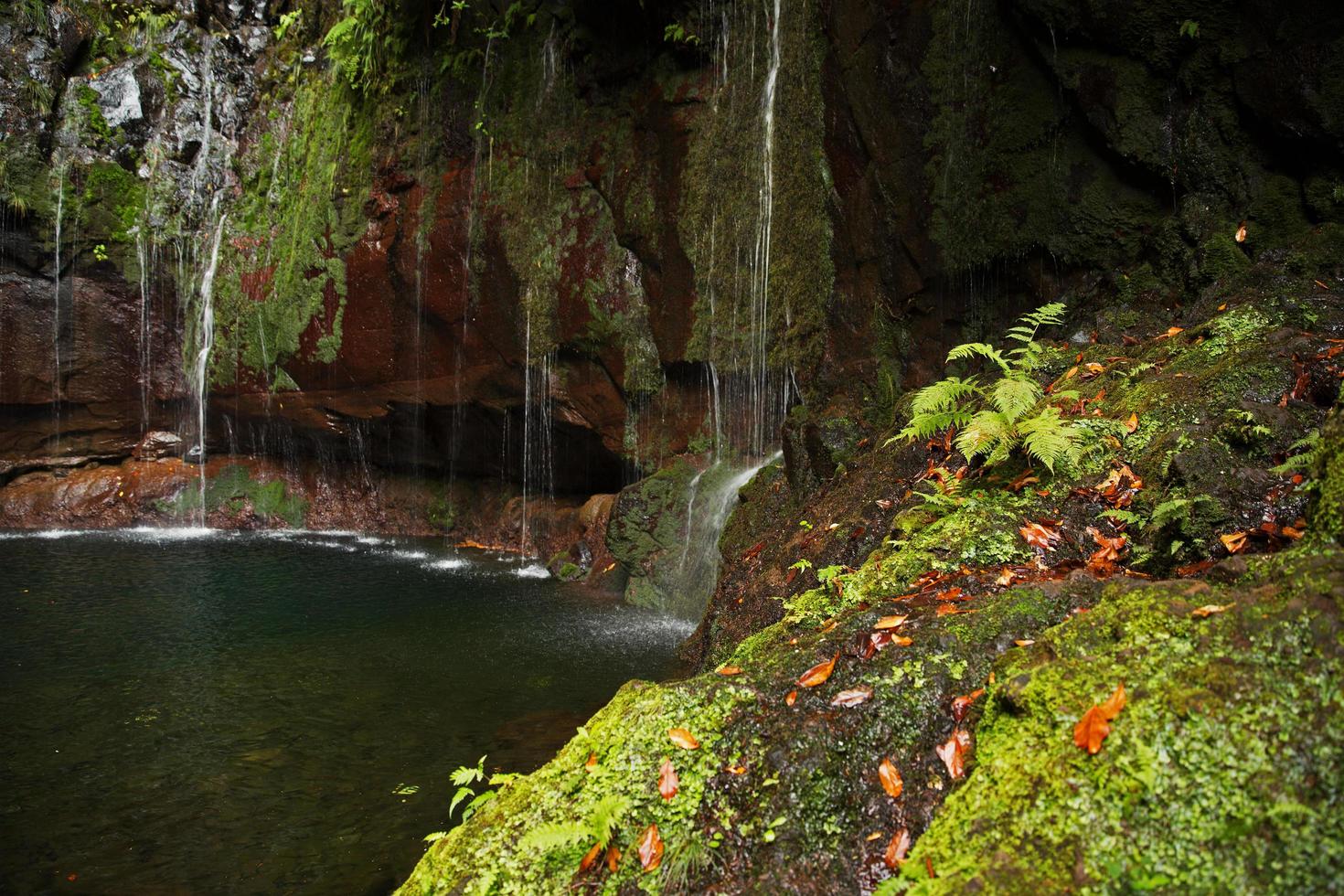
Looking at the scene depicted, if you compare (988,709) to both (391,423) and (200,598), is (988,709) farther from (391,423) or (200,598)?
(391,423)

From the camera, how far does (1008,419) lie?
416 centimetres

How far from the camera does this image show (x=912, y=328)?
26.1 ft

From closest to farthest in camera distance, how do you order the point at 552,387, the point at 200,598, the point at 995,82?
the point at 995,82
the point at 200,598
the point at 552,387

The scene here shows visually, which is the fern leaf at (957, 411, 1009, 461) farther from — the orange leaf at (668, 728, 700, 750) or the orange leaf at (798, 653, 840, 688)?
the orange leaf at (668, 728, 700, 750)

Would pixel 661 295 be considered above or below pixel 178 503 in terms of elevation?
above

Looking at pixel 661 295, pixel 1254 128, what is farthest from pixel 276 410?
pixel 1254 128

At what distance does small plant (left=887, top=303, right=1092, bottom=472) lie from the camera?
12.7 feet

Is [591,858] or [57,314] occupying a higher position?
[57,314]

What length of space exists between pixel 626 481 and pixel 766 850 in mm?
10833

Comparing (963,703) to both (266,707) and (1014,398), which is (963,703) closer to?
(1014,398)

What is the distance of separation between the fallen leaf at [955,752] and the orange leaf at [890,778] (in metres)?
0.13

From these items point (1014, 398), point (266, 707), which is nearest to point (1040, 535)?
point (1014, 398)

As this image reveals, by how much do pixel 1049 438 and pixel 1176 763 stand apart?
231 centimetres

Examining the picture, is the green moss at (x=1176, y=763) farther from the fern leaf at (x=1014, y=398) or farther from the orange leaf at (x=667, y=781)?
the fern leaf at (x=1014, y=398)
